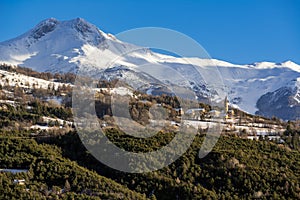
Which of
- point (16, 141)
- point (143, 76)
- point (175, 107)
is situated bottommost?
point (16, 141)

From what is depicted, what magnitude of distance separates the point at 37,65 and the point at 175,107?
12632cm

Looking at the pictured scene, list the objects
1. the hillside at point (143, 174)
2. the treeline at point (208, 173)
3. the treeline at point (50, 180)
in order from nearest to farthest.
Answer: the treeline at point (50, 180)
the hillside at point (143, 174)
the treeline at point (208, 173)

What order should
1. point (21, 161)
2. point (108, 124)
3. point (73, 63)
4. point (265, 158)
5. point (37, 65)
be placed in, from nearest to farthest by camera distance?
point (21, 161), point (265, 158), point (108, 124), point (73, 63), point (37, 65)

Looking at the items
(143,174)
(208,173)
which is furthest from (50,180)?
(208,173)

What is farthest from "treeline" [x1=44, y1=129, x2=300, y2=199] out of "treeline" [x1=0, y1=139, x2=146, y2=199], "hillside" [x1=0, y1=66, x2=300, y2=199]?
"treeline" [x1=0, y1=139, x2=146, y2=199]

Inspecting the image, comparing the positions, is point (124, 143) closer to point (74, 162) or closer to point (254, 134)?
point (74, 162)

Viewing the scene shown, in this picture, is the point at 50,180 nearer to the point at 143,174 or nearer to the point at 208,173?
the point at 143,174

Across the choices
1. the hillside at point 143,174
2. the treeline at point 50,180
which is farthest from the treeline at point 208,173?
the treeline at point 50,180

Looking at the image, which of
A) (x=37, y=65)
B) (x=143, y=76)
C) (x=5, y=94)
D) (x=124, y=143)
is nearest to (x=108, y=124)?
(x=124, y=143)

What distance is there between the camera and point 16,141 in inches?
1341

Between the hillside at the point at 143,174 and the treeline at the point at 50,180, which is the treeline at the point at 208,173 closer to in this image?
the hillside at the point at 143,174

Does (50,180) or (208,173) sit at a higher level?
(208,173)

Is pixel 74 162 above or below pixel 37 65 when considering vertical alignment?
below

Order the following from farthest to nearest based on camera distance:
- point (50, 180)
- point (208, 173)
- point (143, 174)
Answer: point (208, 173), point (143, 174), point (50, 180)
